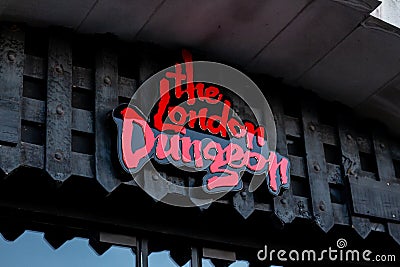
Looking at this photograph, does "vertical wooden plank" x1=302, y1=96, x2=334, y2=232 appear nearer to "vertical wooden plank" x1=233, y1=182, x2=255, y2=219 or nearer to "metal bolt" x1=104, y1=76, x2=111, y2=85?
"vertical wooden plank" x1=233, y1=182, x2=255, y2=219

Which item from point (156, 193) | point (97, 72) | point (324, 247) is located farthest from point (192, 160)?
point (324, 247)

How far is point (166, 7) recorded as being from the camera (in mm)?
7539

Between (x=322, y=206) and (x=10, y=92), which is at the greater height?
(x=10, y=92)

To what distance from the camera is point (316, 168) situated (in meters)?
8.17

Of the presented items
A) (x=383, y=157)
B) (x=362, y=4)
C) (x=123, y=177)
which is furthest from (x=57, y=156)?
(x=383, y=157)

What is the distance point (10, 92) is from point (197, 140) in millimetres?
1521

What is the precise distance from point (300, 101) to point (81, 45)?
2069mm

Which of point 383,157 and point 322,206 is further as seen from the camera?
point 383,157

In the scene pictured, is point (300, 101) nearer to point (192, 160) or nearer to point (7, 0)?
point (192, 160)

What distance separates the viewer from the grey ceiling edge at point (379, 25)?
310 inches

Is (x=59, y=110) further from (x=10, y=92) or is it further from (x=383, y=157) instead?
Result: (x=383, y=157)

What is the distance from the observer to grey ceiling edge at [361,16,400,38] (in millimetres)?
7879

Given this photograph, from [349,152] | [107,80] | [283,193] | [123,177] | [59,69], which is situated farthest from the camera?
[349,152]

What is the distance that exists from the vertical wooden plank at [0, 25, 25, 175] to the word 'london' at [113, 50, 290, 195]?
2.49 feet
